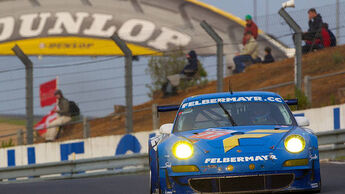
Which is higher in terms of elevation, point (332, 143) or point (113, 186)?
point (332, 143)

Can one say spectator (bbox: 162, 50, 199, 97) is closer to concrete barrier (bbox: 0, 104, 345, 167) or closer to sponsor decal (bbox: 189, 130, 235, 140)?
concrete barrier (bbox: 0, 104, 345, 167)

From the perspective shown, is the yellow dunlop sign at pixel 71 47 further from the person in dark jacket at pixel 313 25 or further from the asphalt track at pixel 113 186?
the asphalt track at pixel 113 186

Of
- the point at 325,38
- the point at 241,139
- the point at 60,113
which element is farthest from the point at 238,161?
the point at 60,113

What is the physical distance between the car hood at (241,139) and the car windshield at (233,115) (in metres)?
0.42

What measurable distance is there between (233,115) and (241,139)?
1014 millimetres

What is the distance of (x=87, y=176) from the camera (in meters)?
14.0

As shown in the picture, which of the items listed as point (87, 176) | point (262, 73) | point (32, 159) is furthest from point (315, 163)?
point (262, 73)

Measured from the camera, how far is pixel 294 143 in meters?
7.50

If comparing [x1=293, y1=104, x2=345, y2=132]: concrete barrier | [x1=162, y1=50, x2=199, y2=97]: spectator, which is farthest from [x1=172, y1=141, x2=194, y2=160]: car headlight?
[x1=162, y1=50, x2=199, y2=97]: spectator

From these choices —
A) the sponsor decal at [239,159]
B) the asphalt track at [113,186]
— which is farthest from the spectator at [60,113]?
the sponsor decal at [239,159]

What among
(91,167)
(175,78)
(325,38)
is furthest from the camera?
(175,78)

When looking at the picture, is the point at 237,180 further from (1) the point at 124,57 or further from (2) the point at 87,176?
(1) the point at 124,57

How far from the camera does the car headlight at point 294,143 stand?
7.43m

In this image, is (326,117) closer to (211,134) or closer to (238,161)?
(211,134)
